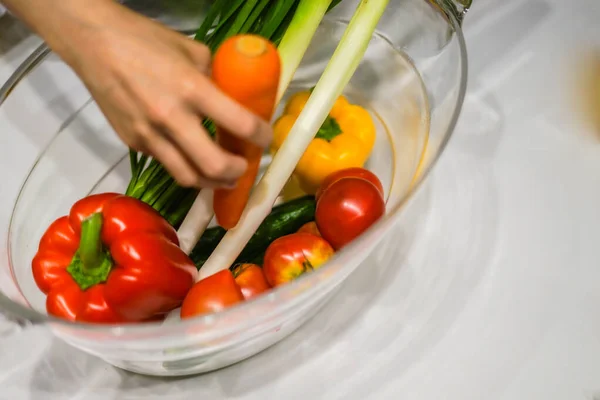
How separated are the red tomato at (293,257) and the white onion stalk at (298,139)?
0.04m

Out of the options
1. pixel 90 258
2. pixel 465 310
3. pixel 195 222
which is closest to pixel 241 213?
pixel 195 222

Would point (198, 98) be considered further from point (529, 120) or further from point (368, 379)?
Result: point (529, 120)

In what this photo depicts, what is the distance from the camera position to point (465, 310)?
0.68 meters

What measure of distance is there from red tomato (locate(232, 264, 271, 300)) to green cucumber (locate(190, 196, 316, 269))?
58 millimetres

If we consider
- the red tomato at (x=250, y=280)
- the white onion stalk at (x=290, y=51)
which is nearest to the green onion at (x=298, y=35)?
the white onion stalk at (x=290, y=51)

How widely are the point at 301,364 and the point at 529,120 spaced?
1.69 ft

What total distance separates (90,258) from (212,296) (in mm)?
149

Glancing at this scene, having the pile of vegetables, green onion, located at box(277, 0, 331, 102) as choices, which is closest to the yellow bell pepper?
the pile of vegetables

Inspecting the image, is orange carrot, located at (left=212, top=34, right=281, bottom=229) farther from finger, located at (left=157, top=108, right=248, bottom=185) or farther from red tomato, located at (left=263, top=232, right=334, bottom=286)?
red tomato, located at (left=263, top=232, right=334, bottom=286)

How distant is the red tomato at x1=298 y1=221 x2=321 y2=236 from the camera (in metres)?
0.75

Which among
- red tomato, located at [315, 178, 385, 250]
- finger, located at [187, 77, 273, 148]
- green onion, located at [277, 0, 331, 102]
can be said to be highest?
finger, located at [187, 77, 273, 148]

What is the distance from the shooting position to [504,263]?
71 centimetres

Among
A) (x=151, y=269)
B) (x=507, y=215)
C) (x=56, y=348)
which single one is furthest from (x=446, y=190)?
(x=56, y=348)

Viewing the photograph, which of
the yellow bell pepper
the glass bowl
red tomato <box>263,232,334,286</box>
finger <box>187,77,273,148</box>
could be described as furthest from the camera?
the yellow bell pepper
